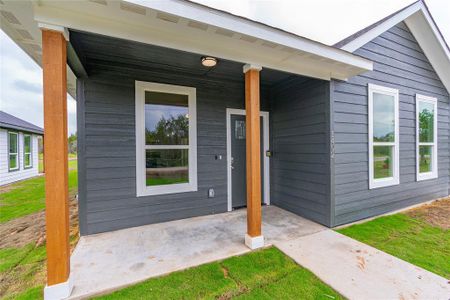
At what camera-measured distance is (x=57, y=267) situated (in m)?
1.75

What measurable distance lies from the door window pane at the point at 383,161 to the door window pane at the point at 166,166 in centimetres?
357

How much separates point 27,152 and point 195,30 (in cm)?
1210

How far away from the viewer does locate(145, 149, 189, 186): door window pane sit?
11.5ft

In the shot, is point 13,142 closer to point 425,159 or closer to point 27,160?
point 27,160

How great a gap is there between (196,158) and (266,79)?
6.92ft

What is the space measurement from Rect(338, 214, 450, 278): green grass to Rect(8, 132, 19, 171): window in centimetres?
1186

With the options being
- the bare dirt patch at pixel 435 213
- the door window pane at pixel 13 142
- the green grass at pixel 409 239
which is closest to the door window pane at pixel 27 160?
the door window pane at pixel 13 142

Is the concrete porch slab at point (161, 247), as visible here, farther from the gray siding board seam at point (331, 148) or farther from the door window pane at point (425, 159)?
A: the door window pane at point (425, 159)

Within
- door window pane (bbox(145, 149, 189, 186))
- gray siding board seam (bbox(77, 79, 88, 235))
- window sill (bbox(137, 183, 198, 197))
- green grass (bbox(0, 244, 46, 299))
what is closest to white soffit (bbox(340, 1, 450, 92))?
door window pane (bbox(145, 149, 189, 186))

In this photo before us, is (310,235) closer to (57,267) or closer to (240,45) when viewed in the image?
(240,45)

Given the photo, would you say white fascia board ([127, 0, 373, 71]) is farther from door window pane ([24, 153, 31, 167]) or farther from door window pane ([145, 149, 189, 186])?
door window pane ([24, 153, 31, 167])

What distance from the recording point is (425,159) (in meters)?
4.80

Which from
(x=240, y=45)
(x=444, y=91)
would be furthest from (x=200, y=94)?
(x=444, y=91)

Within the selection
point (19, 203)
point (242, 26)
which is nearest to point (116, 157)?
point (242, 26)
